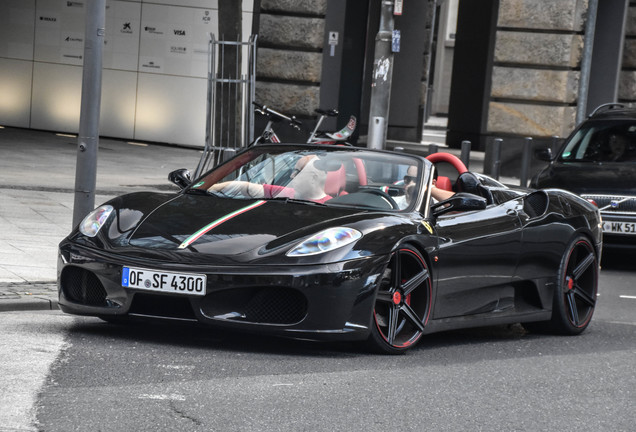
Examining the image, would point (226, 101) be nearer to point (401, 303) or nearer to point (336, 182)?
point (336, 182)

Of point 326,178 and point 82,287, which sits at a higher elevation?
point 326,178

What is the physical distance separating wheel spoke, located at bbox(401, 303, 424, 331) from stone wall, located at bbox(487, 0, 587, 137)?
14.0 meters

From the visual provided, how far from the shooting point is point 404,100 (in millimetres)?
30156

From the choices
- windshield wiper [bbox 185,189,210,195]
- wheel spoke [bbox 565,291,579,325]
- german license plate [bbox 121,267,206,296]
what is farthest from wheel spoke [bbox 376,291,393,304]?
wheel spoke [bbox 565,291,579,325]

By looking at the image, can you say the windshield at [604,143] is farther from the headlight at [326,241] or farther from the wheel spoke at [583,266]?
the headlight at [326,241]

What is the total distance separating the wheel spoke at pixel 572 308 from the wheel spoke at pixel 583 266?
5.4 inches

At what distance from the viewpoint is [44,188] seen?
13875mm

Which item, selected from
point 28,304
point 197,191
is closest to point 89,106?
point 197,191

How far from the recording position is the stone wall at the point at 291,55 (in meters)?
20.0

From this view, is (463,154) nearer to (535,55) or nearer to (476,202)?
(535,55)

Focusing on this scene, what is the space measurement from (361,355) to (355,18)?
19984 millimetres

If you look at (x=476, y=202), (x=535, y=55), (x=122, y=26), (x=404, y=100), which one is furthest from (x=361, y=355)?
(x=404, y=100)

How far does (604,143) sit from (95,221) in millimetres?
7566

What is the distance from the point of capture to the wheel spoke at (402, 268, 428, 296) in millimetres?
6605
